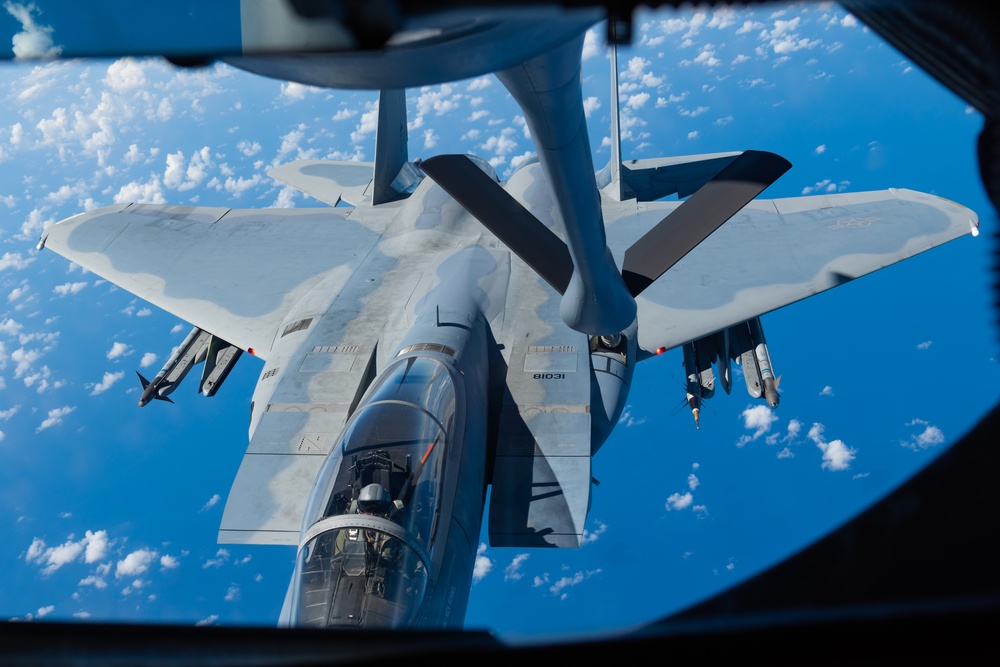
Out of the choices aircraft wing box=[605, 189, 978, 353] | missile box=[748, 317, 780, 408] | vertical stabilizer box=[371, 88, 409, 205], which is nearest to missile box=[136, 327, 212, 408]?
vertical stabilizer box=[371, 88, 409, 205]

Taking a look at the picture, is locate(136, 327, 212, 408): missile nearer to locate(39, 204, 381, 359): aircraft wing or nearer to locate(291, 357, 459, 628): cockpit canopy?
locate(39, 204, 381, 359): aircraft wing

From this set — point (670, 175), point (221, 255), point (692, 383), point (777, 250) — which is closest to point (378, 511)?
point (692, 383)

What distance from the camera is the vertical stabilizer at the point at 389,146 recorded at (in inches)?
569

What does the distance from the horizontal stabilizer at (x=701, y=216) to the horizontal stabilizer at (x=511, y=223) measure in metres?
0.69

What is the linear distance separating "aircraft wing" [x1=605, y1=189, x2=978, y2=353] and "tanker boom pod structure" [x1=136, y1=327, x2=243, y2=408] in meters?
6.65

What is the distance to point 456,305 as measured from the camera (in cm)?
995

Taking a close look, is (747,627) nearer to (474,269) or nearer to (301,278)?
(474,269)

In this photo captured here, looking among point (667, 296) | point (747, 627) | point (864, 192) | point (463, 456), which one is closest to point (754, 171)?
point (463, 456)

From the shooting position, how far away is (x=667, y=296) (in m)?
11.6

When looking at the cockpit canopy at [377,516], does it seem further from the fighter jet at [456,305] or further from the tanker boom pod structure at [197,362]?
the tanker boom pod structure at [197,362]

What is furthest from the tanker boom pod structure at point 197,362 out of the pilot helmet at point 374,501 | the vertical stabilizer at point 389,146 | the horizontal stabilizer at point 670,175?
the horizontal stabilizer at point 670,175

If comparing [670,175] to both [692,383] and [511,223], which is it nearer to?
[692,383]

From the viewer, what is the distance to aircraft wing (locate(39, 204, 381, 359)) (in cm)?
1205

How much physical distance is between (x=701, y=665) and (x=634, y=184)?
1460 centimetres
